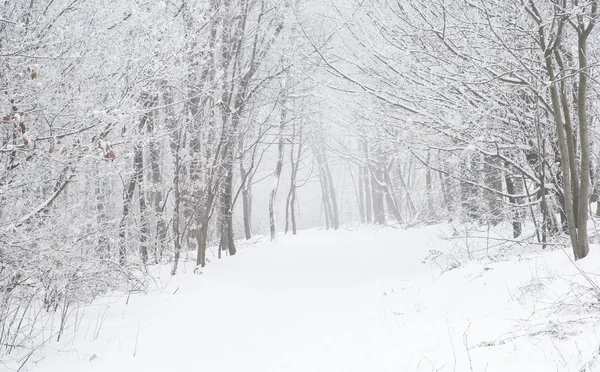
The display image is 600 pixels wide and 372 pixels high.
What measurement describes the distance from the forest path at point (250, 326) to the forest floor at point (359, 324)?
16mm

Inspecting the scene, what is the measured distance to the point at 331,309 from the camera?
5.90 m

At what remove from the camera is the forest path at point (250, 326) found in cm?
381

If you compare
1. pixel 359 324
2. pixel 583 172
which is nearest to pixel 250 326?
pixel 359 324

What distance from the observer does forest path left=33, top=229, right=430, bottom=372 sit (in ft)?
12.5

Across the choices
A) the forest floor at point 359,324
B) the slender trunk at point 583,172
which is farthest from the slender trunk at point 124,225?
the slender trunk at point 583,172

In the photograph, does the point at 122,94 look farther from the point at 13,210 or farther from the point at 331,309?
the point at 331,309

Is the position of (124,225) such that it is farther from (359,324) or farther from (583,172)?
(583,172)

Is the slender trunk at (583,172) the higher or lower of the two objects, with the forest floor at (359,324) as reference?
higher

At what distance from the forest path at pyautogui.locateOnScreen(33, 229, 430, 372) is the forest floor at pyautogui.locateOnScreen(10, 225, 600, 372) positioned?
0.6 inches

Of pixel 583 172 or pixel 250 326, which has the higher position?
pixel 583 172

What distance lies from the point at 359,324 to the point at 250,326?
121cm

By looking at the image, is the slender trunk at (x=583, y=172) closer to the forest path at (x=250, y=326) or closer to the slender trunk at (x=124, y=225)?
the forest path at (x=250, y=326)

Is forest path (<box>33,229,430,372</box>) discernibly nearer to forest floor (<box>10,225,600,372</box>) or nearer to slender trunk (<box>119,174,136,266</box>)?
forest floor (<box>10,225,600,372</box>)

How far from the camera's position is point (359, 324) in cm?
498
